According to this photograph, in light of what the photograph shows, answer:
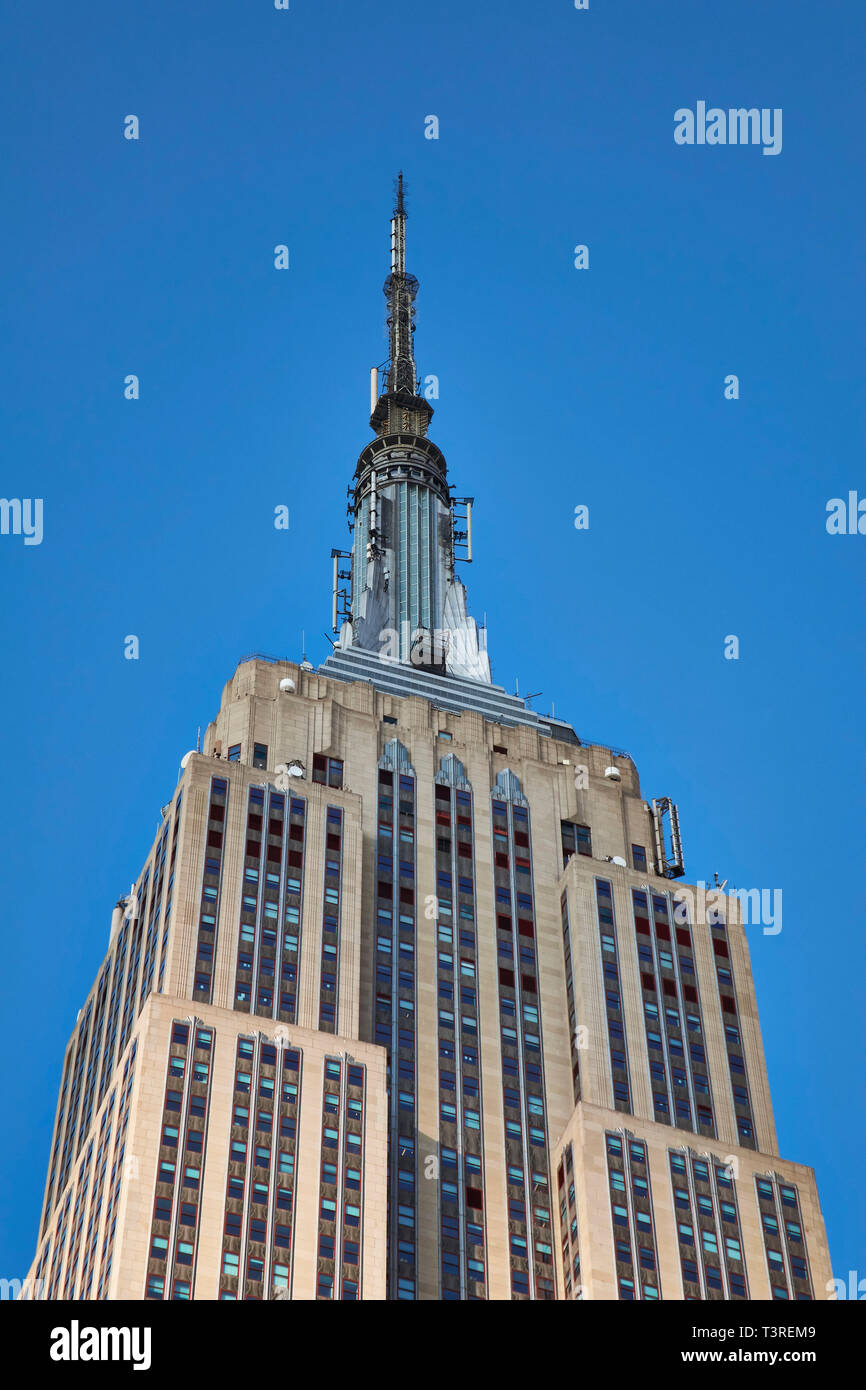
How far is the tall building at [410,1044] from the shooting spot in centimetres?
13500

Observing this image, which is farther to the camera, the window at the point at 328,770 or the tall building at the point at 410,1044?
the window at the point at 328,770

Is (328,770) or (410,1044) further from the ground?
(328,770)

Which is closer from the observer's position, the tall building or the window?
the tall building

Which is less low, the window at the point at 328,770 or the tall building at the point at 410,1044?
the window at the point at 328,770

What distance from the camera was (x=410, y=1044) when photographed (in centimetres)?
15750

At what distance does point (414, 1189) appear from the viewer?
14688 cm

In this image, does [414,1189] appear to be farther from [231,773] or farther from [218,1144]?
[231,773]

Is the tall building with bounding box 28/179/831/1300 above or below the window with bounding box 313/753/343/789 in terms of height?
below

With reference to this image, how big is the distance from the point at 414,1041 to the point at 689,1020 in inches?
914

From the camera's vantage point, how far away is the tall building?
443ft
